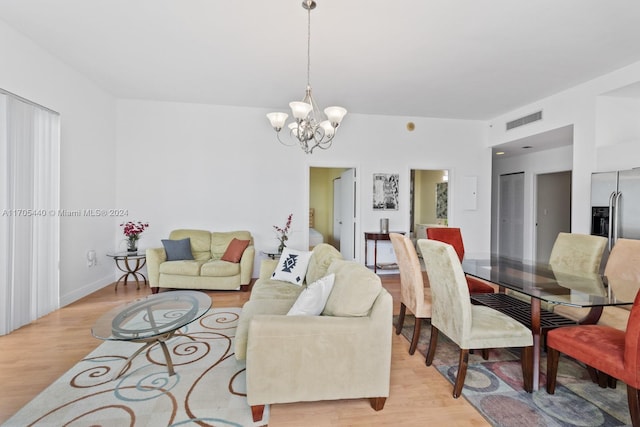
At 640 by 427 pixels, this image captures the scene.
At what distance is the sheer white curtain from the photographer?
9.50ft

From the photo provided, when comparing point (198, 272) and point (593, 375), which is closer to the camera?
point (593, 375)

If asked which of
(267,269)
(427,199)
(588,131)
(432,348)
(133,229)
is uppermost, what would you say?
(588,131)

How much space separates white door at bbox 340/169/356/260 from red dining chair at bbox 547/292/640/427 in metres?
3.75

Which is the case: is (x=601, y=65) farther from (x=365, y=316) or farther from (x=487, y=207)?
(x=365, y=316)

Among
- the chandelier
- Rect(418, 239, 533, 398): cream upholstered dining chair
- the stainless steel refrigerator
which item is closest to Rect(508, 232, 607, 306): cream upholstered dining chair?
Rect(418, 239, 533, 398): cream upholstered dining chair

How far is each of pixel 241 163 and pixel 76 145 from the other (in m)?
2.17

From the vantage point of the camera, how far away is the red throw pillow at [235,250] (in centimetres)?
440

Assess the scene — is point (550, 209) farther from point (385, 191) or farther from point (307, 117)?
point (307, 117)

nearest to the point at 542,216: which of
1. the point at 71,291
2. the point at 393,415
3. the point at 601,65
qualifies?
the point at 601,65

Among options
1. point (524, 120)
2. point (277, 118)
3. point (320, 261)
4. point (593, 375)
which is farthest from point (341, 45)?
point (524, 120)

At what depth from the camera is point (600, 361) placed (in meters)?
1.69

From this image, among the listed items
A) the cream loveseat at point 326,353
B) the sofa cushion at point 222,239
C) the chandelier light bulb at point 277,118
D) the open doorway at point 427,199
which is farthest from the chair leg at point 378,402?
the open doorway at point 427,199

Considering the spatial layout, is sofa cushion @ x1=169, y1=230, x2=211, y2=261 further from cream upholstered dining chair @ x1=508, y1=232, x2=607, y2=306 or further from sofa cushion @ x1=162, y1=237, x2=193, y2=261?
cream upholstered dining chair @ x1=508, y1=232, x2=607, y2=306

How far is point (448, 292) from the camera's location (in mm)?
2086
